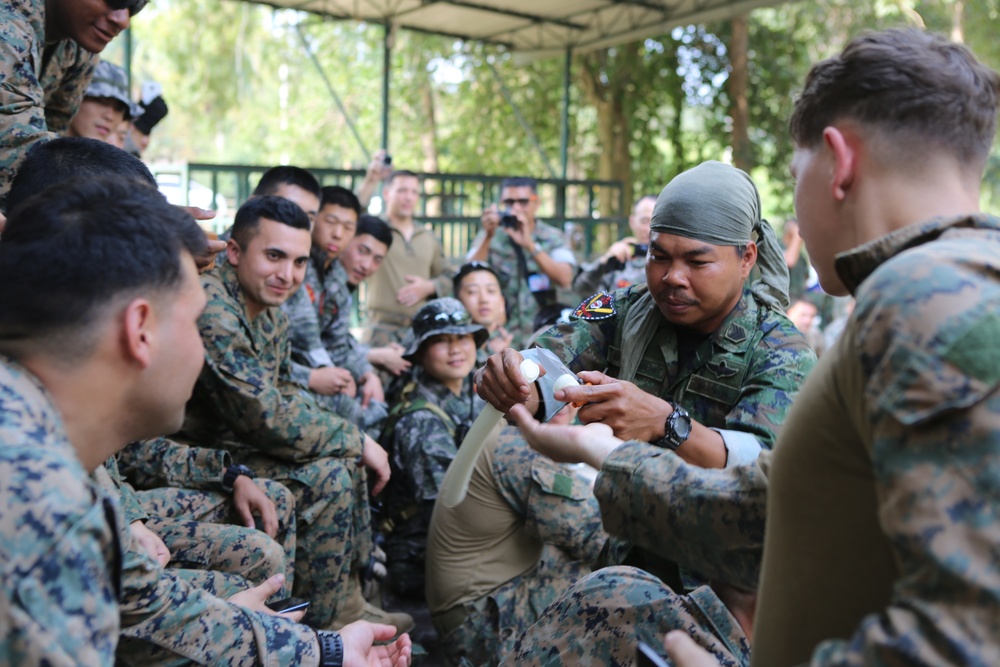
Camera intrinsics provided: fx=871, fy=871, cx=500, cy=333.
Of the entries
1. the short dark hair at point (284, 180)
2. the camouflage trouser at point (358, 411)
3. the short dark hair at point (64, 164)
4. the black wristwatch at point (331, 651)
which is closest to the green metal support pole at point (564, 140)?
the short dark hair at point (284, 180)

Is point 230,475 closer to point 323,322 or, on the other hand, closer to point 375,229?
point 323,322

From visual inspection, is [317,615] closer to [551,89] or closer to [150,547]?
[150,547]

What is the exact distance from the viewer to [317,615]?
3.81m

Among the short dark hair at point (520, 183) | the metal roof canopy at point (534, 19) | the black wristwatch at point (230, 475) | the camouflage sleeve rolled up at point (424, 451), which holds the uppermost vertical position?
the metal roof canopy at point (534, 19)

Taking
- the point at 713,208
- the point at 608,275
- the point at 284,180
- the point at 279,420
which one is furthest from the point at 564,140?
the point at 713,208

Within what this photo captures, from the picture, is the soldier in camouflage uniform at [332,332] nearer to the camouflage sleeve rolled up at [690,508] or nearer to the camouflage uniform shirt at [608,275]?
the camouflage uniform shirt at [608,275]

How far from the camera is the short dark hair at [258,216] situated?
400 cm

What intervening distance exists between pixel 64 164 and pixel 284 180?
249cm

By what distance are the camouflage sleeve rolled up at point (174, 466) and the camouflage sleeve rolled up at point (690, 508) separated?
6.65 feet

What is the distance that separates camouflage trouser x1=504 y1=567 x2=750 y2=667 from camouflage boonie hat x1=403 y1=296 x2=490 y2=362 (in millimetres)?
2632

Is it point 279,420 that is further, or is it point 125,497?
point 279,420

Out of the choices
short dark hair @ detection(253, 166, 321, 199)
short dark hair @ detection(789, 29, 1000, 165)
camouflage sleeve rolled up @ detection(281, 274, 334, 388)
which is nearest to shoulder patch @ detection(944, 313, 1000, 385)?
short dark hair @ detection(789, 29, 1000, 165)

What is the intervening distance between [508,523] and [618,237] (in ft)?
29.3

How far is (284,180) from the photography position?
501cm
